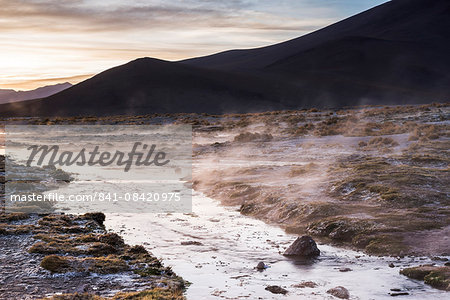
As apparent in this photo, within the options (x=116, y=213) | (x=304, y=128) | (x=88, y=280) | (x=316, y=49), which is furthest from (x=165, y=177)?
(x=316, y=49)

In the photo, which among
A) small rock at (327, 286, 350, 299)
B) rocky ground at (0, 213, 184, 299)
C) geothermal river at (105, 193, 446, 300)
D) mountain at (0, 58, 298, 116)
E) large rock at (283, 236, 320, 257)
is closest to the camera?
rocky ground at (0, 213, 184, 299)

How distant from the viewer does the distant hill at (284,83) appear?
12900 centimetres

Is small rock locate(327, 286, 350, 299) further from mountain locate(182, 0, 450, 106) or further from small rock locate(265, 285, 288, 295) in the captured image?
mountain locate(182, 0, 450, 106)

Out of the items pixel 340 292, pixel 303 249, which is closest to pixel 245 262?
pixel 303 249

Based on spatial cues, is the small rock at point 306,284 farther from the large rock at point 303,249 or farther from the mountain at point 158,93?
the mountain at point 158,93

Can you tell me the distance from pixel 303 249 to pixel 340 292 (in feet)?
9.34

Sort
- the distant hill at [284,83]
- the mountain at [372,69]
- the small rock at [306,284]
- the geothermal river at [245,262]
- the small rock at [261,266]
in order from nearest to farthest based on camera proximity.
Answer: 1. the geothermal river at [245,262]
2. the small rock at [306,284]
3. the small rock at [261,266]
4. the distant hill at [284,83]
5. the mountain at [372,69]

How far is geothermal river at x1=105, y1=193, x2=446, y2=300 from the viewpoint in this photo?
10852 mm

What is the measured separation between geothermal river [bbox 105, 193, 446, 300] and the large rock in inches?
10.0

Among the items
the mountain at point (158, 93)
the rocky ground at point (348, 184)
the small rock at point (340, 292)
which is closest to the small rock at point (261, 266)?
the small rock at point (340, 292)

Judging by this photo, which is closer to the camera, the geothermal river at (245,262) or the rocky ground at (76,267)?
the rocky ground at (76,267)

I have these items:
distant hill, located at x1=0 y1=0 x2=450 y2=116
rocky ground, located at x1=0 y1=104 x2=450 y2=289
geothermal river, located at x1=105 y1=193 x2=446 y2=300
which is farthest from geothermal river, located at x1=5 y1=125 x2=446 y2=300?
distant hill, located at x1=0 y1=0 x2=450 y2=116

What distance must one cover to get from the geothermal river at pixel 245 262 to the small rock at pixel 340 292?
0.51 ft

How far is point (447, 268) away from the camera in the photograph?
11516 mm
